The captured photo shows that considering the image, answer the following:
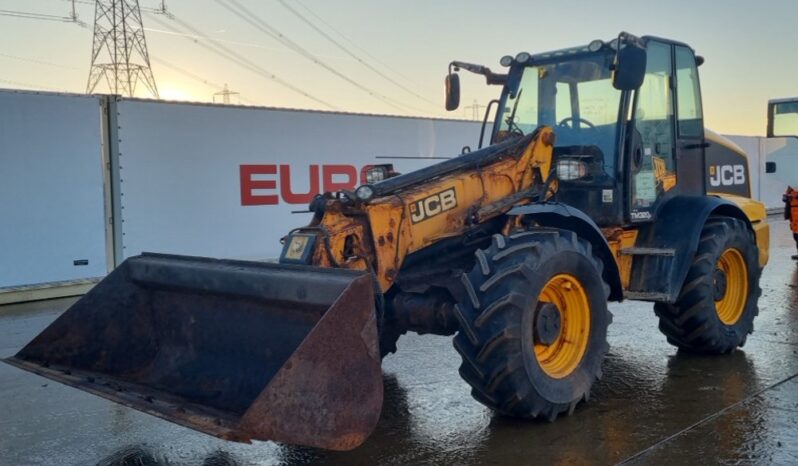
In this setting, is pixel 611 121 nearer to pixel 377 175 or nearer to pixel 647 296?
pixel 647 296

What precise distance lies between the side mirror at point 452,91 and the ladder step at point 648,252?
76.3 inches

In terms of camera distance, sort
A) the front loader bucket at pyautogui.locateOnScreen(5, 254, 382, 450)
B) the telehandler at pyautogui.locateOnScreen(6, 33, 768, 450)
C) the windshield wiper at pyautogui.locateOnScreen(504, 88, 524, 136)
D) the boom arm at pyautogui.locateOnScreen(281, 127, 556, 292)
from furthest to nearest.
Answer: the windshield wiper at pyautogui.locateOnScreen(504, 88, 524, 136) < the boom arm at pyautogui.locateOnScreen(281, 127, 556, 292) < the telehandler at pyautogui.locateOnScreen(6, 33, 768, 450) < the front loader bucket at pyautogui.locateOnScreen(5, 254, 382, 450)

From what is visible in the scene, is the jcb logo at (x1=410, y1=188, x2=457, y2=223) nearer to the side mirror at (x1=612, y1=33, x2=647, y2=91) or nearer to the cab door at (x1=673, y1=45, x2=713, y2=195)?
the side mirror at (x1=612, y1=33, x2=647, y2=91)

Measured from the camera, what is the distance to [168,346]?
502 cm

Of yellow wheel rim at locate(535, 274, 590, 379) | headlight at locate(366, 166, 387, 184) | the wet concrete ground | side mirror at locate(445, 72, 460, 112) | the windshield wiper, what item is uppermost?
side mirror at locate(445, 72, 460, 112)

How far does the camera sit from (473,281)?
4.67 metres

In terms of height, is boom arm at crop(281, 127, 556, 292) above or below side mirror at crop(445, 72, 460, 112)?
below

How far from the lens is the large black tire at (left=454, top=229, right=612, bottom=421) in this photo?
454 centimetres

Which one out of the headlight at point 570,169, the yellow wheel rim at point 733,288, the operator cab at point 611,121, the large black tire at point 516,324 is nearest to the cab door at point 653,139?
the operator cab at point 611,121

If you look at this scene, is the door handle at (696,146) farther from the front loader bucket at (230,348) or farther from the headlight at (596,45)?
the front loader bucket at (230,348)

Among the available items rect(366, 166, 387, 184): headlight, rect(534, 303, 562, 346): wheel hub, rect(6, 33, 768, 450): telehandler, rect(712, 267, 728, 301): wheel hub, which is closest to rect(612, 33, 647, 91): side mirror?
rect(6, 33, 768, 450): telehandler

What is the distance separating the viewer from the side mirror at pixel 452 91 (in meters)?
6.84

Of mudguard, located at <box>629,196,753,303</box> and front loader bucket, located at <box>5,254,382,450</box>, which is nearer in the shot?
front loader bucket, located at <box>5,254,382,450</box>

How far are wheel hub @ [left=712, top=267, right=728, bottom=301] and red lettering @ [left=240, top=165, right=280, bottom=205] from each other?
A: 742 centimetres
